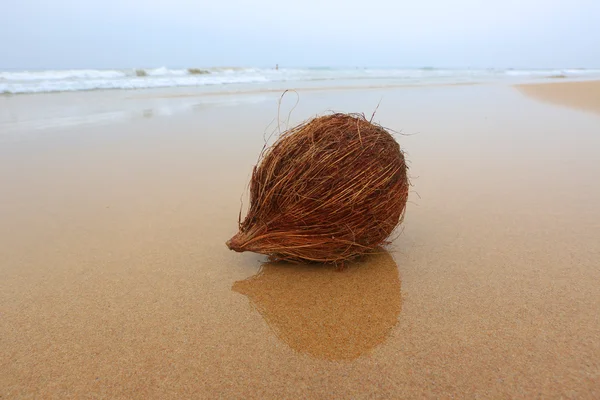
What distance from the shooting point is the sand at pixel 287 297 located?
1.86 m

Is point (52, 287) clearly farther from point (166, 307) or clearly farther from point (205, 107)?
point (205, 107)

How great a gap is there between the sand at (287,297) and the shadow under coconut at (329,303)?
0.01 m

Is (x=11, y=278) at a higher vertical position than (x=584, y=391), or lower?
lower

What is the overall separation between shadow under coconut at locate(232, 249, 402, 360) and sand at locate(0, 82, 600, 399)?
11mm

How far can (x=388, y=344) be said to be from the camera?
206 centimetres

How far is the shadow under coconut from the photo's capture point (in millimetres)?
2086

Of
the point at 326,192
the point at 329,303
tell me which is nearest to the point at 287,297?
the point at 329,303

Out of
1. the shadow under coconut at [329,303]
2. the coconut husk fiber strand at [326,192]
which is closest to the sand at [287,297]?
the shadow under coconut at [329,303]

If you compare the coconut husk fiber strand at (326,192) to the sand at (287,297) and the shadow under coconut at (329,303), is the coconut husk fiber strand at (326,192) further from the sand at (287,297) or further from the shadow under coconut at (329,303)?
the sand at (287,297)

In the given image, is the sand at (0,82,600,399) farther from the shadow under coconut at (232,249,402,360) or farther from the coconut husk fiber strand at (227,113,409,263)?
the coconut husk fiber strand at (227,113,409,263)

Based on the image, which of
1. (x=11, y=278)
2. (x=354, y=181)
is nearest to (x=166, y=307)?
(x=11, y=278)

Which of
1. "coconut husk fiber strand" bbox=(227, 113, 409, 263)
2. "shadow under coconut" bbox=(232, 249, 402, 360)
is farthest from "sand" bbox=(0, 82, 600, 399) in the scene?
"coconut husk fiber strand" bbox=(227, 113, 409, 263)

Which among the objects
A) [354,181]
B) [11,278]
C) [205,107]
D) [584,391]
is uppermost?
[354,181]

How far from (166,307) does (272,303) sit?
1.94ft
